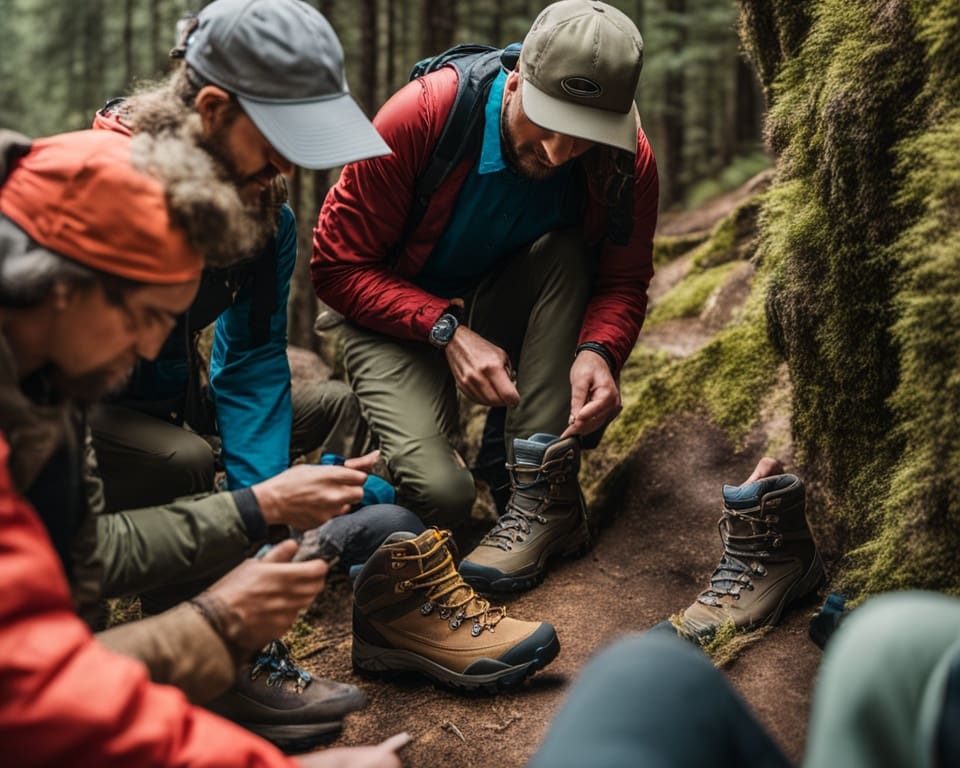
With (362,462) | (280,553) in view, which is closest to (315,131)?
(362,462)

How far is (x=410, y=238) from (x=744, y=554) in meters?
2.27

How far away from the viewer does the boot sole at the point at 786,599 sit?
3631 mm

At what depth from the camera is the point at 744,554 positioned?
3822mm

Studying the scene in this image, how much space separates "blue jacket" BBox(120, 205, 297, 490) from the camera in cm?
374

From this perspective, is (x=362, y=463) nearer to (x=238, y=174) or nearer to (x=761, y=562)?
(x=238, y=174)

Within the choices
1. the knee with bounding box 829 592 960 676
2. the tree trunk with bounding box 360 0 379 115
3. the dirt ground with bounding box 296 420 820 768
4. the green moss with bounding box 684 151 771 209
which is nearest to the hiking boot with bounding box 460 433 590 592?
the dirt ground with bounding box 296 420 820 768

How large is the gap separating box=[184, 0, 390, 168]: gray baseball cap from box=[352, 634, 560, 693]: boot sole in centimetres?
203

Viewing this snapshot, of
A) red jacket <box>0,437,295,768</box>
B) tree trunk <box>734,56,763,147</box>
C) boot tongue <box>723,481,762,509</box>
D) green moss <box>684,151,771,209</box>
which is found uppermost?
red jacket <box>0,437,295,768</box>

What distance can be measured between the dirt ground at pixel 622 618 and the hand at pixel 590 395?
79 cm

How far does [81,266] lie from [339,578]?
11.1 feet

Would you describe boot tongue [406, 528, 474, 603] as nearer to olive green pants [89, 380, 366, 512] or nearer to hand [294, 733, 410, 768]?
olive green pants [89, 380, 366, 512]

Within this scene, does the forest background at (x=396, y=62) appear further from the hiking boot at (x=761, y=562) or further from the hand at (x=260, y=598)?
the hand at (x=260, y=598)

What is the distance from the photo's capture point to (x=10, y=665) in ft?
5.55

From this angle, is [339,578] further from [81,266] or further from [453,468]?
[81,266]
